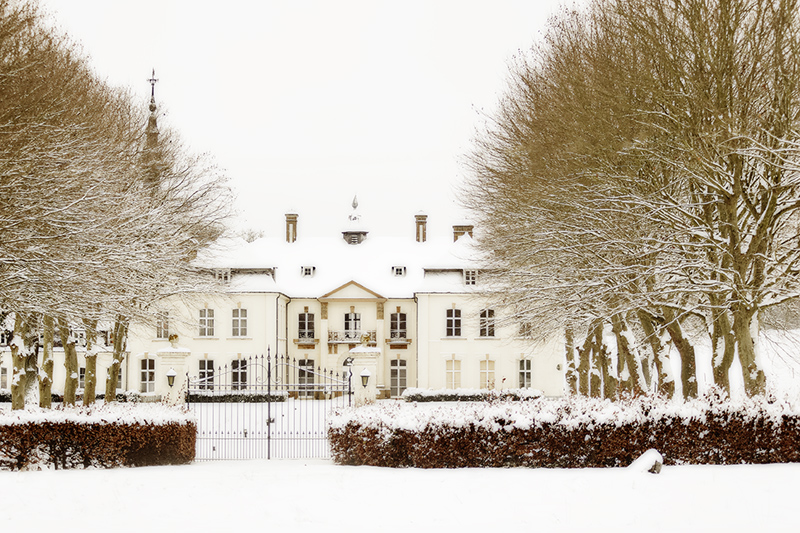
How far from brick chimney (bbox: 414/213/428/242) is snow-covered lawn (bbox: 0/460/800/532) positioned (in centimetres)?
3219

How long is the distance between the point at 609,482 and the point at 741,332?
5.76 meters

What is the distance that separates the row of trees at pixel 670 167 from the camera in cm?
1495

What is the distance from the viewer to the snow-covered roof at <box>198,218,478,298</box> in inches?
1565

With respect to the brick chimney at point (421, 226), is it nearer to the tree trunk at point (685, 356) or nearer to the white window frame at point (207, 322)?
the white window frame at point (207, 322)

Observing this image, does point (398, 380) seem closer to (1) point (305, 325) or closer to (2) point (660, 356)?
(1) point (305, 325)

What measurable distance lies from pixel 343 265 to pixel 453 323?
7.27 metres

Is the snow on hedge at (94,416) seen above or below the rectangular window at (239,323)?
below

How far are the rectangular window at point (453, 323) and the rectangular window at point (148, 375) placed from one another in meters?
13.9

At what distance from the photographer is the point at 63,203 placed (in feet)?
52.4

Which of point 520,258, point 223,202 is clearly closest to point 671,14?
point 520,258

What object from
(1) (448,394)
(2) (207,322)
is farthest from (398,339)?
(2) (207,322)

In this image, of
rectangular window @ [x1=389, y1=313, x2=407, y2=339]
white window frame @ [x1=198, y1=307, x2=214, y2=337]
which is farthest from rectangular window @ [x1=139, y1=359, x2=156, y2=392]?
rectangular window @ [x1=389, y1=313, x2=407, y2=339]

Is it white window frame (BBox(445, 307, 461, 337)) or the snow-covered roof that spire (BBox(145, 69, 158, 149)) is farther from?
white window frame (BBox(445, 307, 461, 337))

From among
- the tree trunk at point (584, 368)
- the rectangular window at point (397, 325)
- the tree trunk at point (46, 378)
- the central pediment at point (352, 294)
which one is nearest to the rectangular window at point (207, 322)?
the central pediment at point (352, 294)
